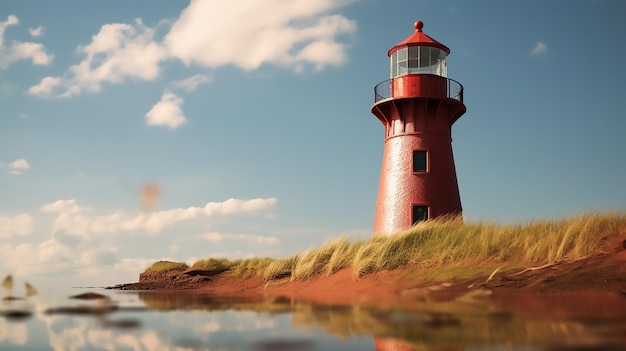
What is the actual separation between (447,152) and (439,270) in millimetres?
9711

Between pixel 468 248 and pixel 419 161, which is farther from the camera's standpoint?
pixel 419 161

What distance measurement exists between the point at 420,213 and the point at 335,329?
16.6 meters

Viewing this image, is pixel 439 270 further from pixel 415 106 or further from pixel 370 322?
pixel 415 106

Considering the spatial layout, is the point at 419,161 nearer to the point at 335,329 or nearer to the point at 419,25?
the point at 419,25

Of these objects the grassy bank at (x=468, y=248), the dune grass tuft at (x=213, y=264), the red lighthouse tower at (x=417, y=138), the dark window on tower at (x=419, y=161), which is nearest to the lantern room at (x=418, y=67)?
the red lighthouse tower at (x=417, y=138)

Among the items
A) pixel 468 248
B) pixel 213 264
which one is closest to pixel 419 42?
pixel 468 248

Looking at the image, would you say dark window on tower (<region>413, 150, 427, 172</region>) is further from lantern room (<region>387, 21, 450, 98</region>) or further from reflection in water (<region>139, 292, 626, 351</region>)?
reflection in water (<region>139, 292, 626, 351</region>)

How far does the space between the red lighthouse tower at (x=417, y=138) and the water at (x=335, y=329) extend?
13.9 metres

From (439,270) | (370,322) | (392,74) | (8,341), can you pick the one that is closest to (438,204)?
(392,74)

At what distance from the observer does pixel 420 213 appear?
840 inches

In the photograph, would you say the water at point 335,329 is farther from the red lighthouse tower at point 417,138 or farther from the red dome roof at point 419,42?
the red dome roof at point 419,42

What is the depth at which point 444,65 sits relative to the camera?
75.9ft

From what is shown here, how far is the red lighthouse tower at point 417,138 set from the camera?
21.5 metres

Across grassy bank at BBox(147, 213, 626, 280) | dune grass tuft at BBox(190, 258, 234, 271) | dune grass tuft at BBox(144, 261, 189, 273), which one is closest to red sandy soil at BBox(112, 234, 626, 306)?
Answer: grassy bank at BBox(147, 213, 626, 280)
